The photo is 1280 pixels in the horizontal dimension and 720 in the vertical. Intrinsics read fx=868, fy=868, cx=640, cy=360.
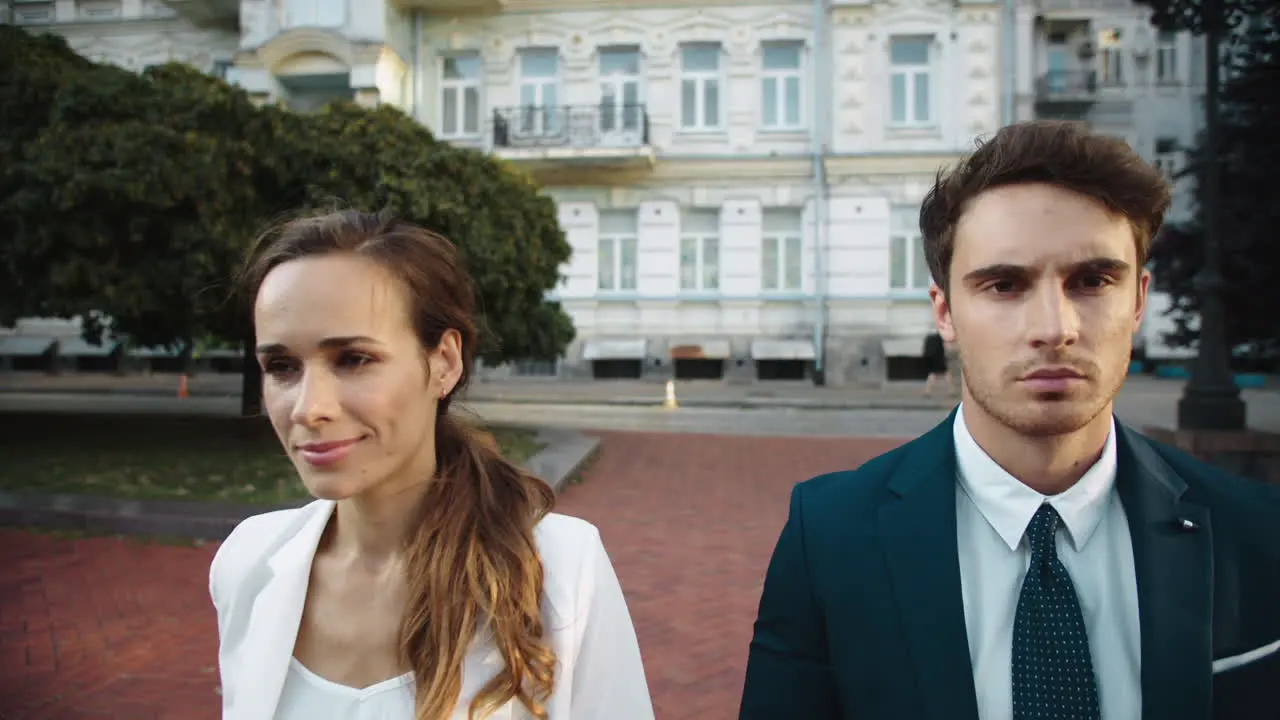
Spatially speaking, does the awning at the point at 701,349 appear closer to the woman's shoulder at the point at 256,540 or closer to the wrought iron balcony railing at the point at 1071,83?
the wrought iron balcony railing at the point at 1071,83

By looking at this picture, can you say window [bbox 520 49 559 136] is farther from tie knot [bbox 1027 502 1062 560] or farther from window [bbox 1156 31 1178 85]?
tie knot [bbox 1027 502 1062 560]

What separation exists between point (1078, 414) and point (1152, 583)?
11.9 inches

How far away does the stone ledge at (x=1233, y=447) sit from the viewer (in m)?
8.60

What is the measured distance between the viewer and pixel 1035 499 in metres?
1.54

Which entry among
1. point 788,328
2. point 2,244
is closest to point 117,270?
point 2,244

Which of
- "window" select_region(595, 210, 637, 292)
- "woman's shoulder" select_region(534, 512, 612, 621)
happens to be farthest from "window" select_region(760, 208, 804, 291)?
"woman's shoulder" select_region(534, 512, 612, 621)

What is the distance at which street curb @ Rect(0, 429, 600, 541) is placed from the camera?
254 inches

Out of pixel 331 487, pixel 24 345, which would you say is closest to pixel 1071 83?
pixel 331 487

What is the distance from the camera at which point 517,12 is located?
25.0 metres

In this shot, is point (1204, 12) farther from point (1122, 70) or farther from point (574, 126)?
point (1122, 70)

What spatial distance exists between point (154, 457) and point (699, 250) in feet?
57.6

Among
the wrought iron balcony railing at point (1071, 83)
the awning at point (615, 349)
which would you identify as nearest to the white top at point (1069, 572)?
the awning at point (615, 349)

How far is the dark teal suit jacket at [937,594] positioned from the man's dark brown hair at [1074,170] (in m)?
0.41

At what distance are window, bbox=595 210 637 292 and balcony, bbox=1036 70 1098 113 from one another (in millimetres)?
11881
